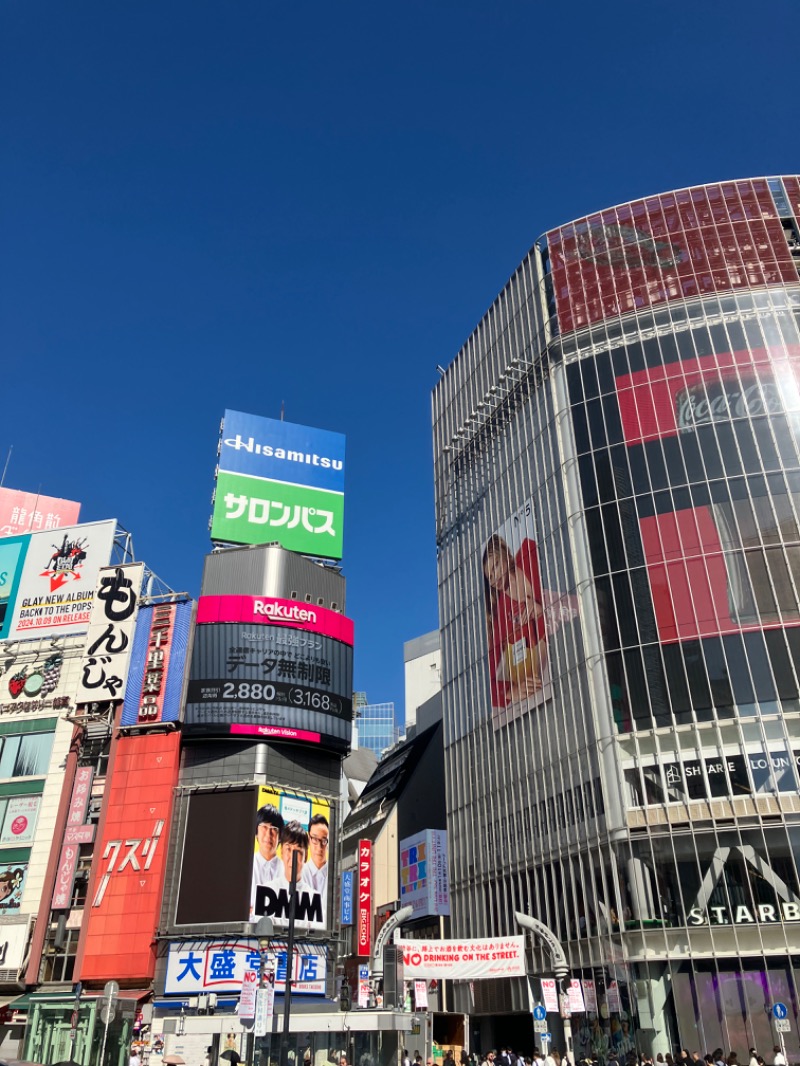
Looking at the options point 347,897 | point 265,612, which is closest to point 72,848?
point 265,612

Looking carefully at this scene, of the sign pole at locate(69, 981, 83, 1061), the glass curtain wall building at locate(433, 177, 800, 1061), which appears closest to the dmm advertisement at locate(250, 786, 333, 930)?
the sign pole at locate(69, 981, 83, 1061)

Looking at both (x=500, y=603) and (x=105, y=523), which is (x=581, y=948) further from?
(x=105, y=523)

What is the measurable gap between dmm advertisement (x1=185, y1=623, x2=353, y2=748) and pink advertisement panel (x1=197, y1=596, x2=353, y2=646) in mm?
455

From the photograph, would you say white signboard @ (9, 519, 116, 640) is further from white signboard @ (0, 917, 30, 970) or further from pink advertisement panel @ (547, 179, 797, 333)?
pink advertisement panel @ (547, 179, 797, 333)

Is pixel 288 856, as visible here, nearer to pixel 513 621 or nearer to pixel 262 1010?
pixel 513 621

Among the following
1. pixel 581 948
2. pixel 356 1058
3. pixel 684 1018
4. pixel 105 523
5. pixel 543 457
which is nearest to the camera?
pixel 356 1058

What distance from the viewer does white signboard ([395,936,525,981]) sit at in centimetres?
3631

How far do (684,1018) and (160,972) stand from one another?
25.8m

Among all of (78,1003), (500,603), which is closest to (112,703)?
(78,1003)

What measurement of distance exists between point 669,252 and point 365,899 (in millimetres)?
45270

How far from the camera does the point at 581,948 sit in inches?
1698

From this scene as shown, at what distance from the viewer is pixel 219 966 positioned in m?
44.8

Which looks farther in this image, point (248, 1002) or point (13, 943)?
point (13, 943)

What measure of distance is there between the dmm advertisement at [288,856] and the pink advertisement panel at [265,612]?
395 inches
